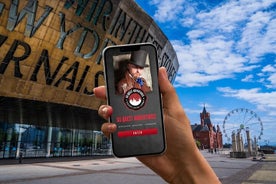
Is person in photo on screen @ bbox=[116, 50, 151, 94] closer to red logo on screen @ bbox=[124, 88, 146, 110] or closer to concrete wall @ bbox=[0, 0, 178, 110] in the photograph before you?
red logo on screen @ bbox=[124, 88, 146, 110]

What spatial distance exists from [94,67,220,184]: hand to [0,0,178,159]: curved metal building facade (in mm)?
23645

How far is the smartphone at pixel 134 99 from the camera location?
2.62 meters

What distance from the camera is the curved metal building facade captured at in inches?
936

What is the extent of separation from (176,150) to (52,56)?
86.5 ft

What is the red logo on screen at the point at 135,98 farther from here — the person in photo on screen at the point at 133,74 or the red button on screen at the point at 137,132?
the red button on screen at the point at 137,132

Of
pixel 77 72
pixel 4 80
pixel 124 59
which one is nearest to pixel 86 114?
pixel 77 72

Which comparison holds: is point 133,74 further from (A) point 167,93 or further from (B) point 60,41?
(B) point 60,41

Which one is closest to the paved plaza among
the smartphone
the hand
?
the hand

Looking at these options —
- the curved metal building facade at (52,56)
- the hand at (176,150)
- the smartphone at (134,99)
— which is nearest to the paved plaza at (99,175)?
the curved metal building facade at (52,56)

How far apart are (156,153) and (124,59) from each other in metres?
1.14

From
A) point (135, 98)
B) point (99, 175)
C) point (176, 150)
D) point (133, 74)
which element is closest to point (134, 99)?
point (135, 98)

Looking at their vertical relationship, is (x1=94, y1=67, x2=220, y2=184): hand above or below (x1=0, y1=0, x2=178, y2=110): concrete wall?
below

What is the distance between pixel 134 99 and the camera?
285cm

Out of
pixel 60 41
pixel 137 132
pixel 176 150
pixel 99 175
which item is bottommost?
pixel 99 175
